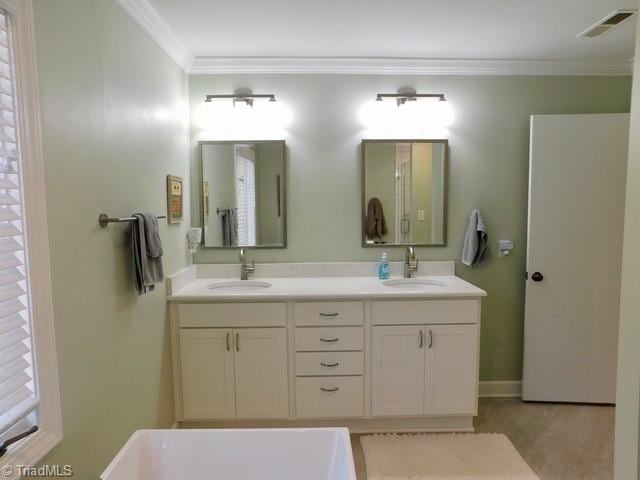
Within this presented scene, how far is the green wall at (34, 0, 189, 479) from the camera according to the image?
1.29 meters

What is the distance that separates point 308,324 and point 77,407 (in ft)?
3.98

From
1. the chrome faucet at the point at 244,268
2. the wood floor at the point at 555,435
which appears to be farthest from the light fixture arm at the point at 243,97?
the wood floor at the point at 555,435

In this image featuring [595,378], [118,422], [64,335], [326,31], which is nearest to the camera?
[64,335]

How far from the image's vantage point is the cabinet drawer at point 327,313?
2268mm

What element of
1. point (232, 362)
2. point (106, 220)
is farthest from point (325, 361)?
point (106, 220)

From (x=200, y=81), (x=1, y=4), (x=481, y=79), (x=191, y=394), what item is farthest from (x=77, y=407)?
(x=481, y=79)

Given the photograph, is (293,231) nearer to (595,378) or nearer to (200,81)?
(200,81)

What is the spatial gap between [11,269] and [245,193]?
5.56ft

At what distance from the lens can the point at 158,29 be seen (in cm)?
206

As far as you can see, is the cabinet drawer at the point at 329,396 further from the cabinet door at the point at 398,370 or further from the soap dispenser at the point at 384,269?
the soap dispenser at the point at 384,269

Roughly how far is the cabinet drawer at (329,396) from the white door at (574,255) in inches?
51.7

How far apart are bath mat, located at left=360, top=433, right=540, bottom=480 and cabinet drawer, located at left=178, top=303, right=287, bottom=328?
0.93m

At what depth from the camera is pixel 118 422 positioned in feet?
5.51

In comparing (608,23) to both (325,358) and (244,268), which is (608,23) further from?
(244,268)
